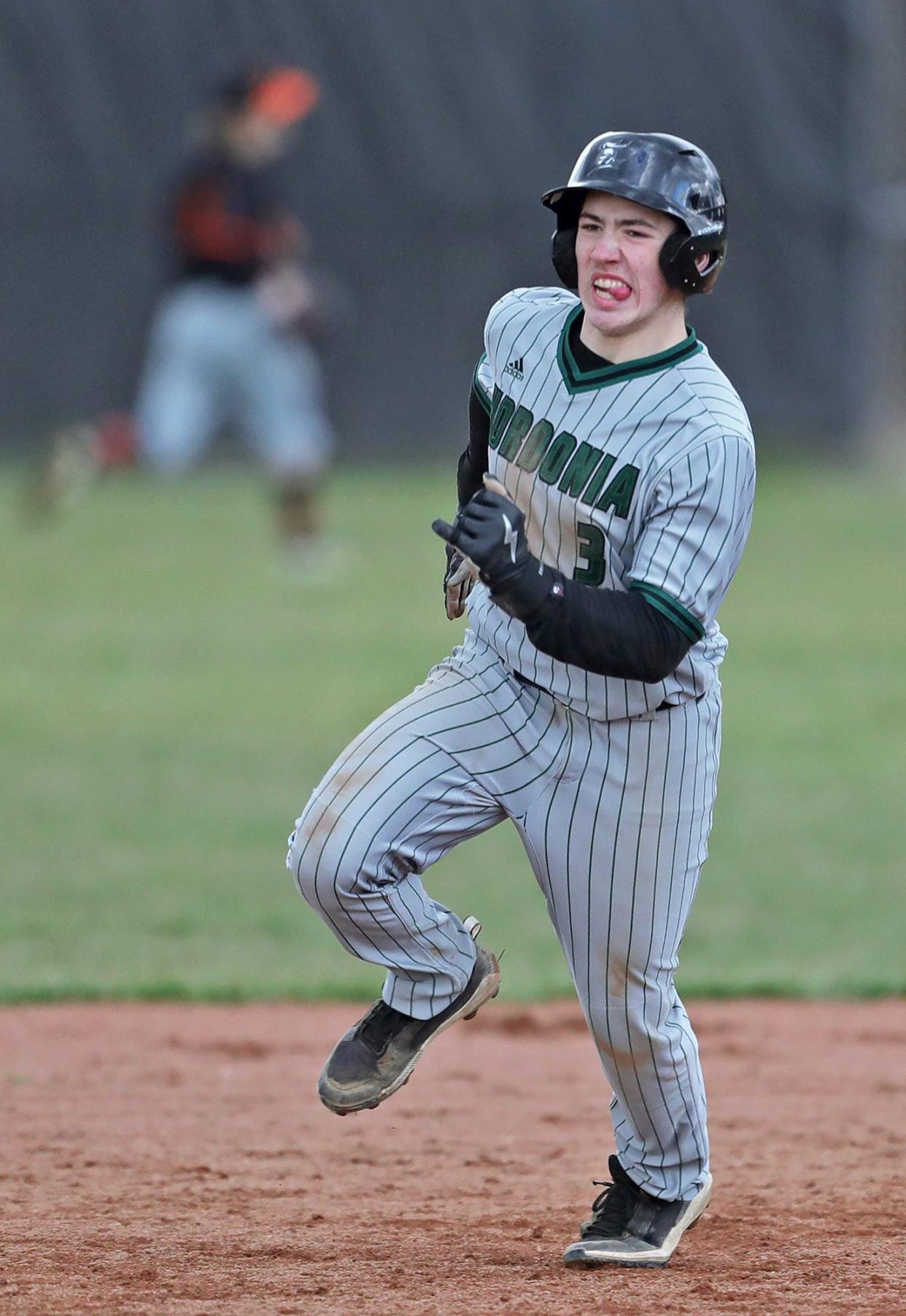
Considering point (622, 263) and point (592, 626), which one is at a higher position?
point (622, 263)

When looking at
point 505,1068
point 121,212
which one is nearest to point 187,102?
point 121,212

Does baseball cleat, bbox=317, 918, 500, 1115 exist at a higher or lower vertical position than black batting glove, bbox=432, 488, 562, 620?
lower

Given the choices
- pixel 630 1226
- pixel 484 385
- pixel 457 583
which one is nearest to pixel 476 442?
pixel 484 385

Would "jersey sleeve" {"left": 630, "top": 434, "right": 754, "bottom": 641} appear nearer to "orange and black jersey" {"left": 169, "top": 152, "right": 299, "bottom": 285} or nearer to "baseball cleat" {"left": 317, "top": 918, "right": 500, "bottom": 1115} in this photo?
"baseball cleat" {"left": 317, "top": 918, "right": 500, "bottom": 1115}

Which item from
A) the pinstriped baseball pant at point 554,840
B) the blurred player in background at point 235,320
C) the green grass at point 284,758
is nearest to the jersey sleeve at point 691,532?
the pinstriped baseball pant at point 554,840

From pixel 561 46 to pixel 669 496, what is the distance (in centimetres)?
1387

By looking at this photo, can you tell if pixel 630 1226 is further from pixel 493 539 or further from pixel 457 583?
pixel 493 539

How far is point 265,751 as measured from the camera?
809 cm

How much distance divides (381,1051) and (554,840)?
1.60 feet

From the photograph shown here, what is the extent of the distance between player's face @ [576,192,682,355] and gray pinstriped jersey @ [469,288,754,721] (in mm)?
83

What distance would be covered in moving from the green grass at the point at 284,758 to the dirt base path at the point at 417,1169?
0.45 metres

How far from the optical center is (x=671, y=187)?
3.15 meters

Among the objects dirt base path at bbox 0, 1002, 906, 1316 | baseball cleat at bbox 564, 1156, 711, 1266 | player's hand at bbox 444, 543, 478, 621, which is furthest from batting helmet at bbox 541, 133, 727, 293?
dirt base path at bbox 0, 1002, 906, 1316

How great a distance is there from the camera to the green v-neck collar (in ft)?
10.6
